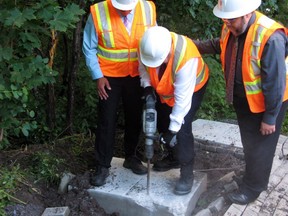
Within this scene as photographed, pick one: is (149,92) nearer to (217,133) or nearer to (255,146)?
(255,146)

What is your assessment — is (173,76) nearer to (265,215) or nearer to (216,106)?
(265,215)

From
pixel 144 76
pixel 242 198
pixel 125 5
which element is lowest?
pixel 242 198

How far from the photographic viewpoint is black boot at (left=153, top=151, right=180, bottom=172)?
13.8 ft

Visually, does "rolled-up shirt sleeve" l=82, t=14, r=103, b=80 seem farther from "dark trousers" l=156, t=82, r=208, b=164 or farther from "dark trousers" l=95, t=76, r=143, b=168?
"dark trousers" l=156, t=82, r=208, b=164

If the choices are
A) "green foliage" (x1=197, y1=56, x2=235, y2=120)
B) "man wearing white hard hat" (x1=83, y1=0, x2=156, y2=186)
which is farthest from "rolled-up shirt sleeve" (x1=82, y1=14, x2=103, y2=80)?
"green foliage" (x1=197, y1=56, x2=235, y2=120)

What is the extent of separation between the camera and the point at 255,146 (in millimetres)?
3615

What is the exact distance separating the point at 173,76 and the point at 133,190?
46.8 inches

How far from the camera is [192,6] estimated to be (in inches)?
193

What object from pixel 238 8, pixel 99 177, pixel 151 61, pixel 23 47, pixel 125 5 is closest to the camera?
pixel 238 8

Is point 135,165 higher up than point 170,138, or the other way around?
point 170,138

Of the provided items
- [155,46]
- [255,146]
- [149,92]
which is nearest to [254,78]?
[255,146]

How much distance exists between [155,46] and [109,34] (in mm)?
558

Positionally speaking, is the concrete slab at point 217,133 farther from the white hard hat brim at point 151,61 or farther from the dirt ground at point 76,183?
the white hard hat brim at point 151,61

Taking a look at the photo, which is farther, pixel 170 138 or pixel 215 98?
pixel 215 98
